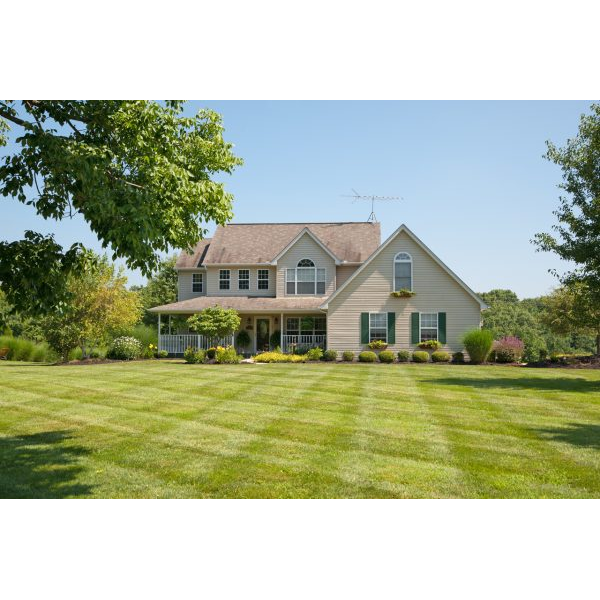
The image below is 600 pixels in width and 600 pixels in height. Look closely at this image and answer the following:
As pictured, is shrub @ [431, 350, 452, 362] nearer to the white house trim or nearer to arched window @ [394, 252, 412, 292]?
arched window @ [394, 252, 412, 292]

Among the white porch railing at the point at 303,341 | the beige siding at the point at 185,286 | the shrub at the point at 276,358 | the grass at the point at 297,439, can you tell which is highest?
the beige siding at the point at 185,286

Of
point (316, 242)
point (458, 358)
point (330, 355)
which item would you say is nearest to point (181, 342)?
point (330, 355)

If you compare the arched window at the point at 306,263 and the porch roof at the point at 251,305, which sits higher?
the arched window at the point at 306,263

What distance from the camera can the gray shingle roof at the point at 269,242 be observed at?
111 feet

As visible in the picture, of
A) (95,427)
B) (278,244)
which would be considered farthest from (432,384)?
(278,244)

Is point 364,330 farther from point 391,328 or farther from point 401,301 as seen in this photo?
point 401,301

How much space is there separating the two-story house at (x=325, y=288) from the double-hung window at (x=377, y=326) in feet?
0.16

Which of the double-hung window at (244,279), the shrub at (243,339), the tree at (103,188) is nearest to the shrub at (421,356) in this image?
the shrub at (243,339)

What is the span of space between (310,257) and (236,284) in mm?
4640

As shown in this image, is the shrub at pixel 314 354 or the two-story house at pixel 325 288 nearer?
the shrub at pixel 314 354

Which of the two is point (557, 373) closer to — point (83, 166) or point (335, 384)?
point (335, 384)

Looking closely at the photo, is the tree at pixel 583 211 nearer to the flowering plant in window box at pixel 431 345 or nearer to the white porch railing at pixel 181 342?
the flowering plant in window box at pixel 431 345

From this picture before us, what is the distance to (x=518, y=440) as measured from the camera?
9.44 metres

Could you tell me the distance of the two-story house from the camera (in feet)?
93.4
